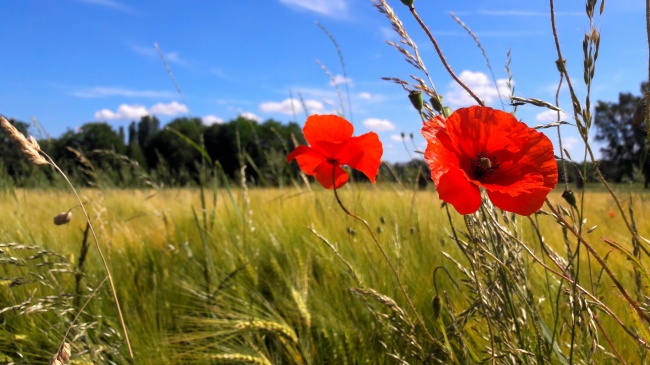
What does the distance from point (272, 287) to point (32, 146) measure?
1.02 meters

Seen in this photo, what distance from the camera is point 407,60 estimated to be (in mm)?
760

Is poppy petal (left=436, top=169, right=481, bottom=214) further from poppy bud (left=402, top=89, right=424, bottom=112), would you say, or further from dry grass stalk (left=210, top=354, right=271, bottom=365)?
dry grass stalk (left=210, top=354, right=271, bottom=365)

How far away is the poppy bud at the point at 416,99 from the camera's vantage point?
29.2 inches

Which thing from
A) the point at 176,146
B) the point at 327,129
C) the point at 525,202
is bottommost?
the point at 525,202

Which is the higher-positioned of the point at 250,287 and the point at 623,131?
the point at 623,131

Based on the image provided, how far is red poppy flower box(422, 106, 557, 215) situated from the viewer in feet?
1.97

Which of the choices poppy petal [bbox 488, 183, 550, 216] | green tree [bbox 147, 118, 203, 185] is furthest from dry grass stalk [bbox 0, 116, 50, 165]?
green tree [bbox 147, 118, 203, 185]

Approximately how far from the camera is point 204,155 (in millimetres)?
2191

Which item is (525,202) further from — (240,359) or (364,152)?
(240,359)

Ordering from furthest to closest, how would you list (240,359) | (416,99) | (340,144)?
(240,359)
(340,144)
(416,99)

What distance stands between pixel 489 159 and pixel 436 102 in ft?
0.42

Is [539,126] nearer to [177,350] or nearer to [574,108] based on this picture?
[574,108]

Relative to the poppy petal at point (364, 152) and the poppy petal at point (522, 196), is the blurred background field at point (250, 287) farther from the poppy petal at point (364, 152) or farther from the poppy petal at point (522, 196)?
the poppy petal at point (522, 196)

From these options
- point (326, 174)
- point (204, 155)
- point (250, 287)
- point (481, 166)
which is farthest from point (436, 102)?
point (204, 155)
